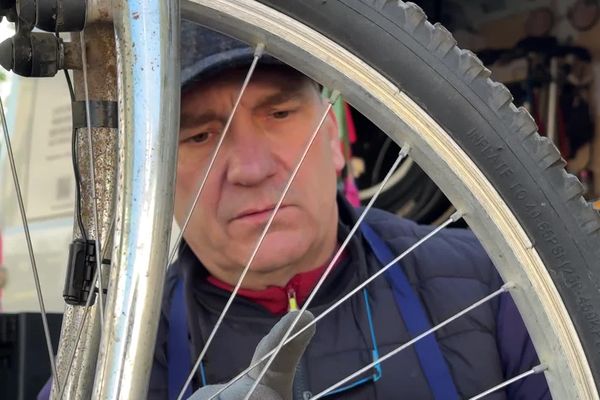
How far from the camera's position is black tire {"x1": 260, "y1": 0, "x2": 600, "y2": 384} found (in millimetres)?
677

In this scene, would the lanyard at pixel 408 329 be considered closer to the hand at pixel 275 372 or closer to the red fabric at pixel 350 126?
the hand at pixel 275 372

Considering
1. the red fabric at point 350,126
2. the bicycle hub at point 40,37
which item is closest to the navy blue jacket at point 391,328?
the bicycle hub at point 40,37

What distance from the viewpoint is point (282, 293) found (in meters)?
1.16

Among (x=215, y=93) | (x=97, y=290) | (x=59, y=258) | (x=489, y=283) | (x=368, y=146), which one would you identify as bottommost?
(x=97, y=290)

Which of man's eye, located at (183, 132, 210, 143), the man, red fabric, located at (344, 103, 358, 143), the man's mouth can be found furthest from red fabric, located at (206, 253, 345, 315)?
red fabric, located at (344, 103, 358, 143)

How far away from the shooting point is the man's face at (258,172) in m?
1.10

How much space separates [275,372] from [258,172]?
0.41 m

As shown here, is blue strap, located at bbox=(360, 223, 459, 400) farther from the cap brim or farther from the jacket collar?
the cap brim

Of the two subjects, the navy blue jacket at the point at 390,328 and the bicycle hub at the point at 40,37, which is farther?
the navy blue jacket at the point at 390,328

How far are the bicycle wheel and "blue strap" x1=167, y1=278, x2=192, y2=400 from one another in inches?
20.5

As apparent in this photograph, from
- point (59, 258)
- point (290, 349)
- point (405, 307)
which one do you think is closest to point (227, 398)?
point (290, 349)

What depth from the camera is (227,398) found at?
27.2 inches

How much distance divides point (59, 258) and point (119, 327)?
1.96 metres

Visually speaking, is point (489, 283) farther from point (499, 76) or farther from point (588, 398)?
point (499, 76)
